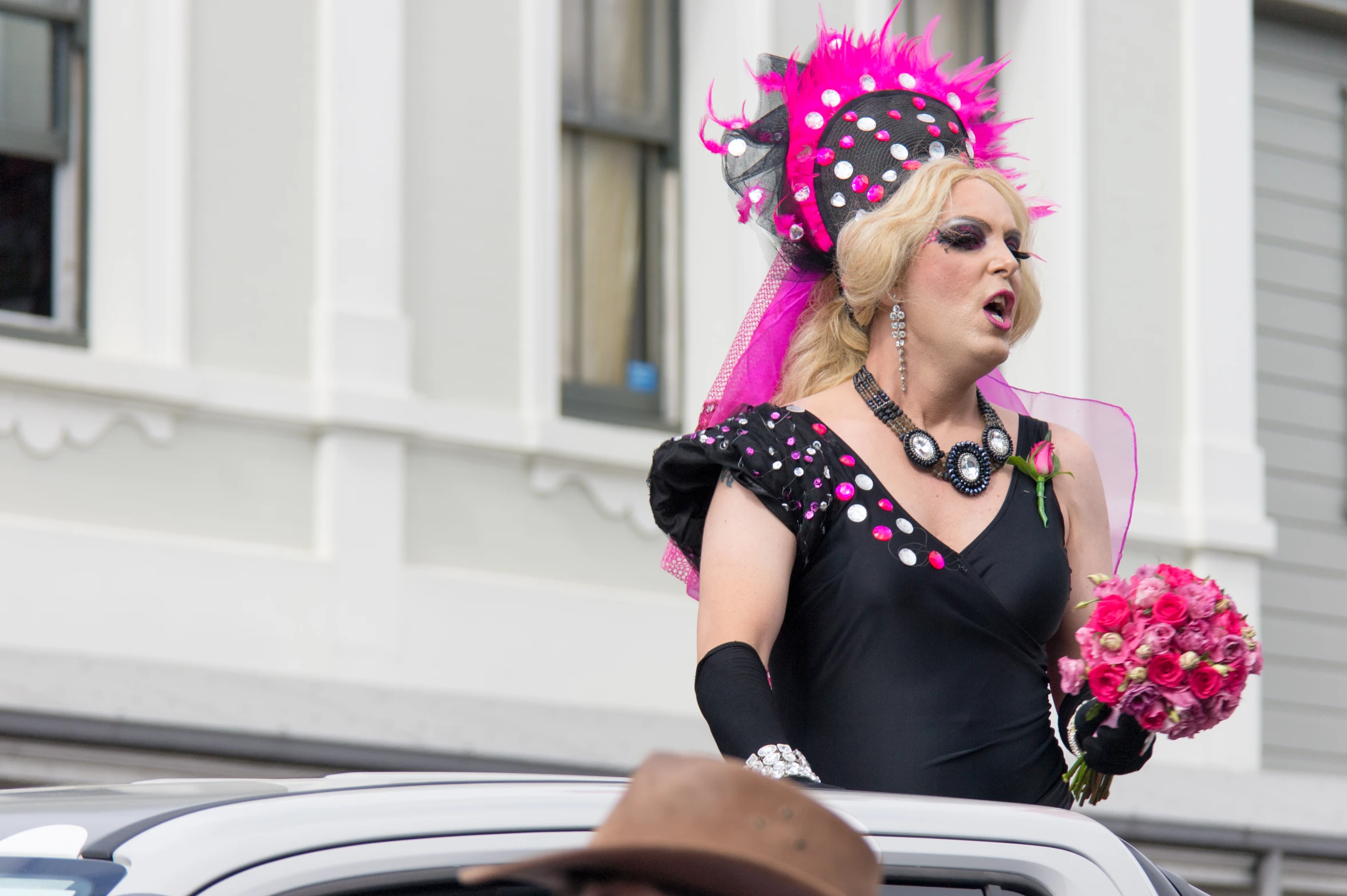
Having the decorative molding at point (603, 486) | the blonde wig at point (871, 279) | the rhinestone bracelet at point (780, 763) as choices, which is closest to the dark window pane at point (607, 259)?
the decorative molding at point (603, 486)

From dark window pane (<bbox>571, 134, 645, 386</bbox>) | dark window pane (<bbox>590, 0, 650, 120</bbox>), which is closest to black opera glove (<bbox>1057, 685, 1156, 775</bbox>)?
dark window pane (<bbox>571, 134, 645, 386</bbox>)

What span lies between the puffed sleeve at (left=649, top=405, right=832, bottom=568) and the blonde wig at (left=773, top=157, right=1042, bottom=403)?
21 cm

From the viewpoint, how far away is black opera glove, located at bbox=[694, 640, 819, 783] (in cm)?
264

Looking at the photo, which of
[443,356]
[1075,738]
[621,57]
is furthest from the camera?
[621,57]

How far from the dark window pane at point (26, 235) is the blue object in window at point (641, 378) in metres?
2.40

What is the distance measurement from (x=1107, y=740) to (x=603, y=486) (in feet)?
17.6

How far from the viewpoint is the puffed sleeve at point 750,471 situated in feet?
9.82

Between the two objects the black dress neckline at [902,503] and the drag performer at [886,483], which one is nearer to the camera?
the drag performer at [886,483]

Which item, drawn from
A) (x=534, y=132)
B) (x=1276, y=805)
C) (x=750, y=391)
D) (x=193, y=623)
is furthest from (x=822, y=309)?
(x=1276, y=805)

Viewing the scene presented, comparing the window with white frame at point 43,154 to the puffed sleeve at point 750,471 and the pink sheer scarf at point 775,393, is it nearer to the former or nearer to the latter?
the pink sheer scarf at point 775,393

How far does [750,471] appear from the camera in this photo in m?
3.00

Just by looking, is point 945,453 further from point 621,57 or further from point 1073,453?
point 621,57

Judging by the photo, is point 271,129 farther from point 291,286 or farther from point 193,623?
point 193,623

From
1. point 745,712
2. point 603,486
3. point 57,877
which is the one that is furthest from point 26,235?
point 57,877
